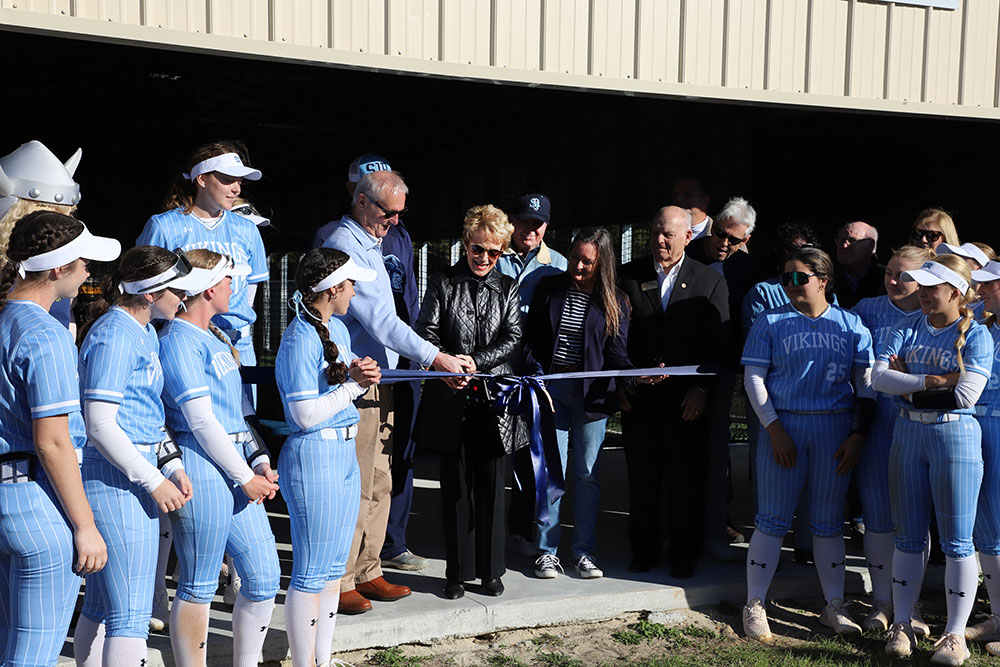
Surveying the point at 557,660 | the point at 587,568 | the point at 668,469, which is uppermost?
the point at 668,469

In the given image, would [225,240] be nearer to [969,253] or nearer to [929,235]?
[969,253]

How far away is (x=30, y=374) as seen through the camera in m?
2.74

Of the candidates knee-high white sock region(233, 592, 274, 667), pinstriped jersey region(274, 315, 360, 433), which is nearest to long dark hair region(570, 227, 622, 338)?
pinstriped jersey region(274, 315, 360, 433)

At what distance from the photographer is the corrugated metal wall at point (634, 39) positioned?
14.3 feet

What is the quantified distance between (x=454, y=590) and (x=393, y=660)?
568 mm

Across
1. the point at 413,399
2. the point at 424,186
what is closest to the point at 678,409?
the point at 413,399

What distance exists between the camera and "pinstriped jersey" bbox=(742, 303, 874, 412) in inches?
185

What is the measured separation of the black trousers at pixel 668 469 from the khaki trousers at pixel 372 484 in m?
1.30

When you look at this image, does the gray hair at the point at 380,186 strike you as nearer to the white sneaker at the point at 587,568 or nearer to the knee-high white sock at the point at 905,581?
the white sneaker at the point at 587,568

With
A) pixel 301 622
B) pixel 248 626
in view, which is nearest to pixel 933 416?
pixel 301 622

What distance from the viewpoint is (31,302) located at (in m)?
2.87

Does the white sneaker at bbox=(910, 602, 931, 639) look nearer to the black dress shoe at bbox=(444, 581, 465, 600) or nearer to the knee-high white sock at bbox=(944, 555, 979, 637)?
the knee-high white sock at bbox=(944, 555, 979, 637)

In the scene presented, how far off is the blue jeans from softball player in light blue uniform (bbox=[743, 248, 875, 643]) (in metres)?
0.88

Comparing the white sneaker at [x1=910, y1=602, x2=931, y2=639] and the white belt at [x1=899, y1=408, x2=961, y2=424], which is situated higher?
the white belt at [x1=899, y1=408, x2=961, y2=424]
